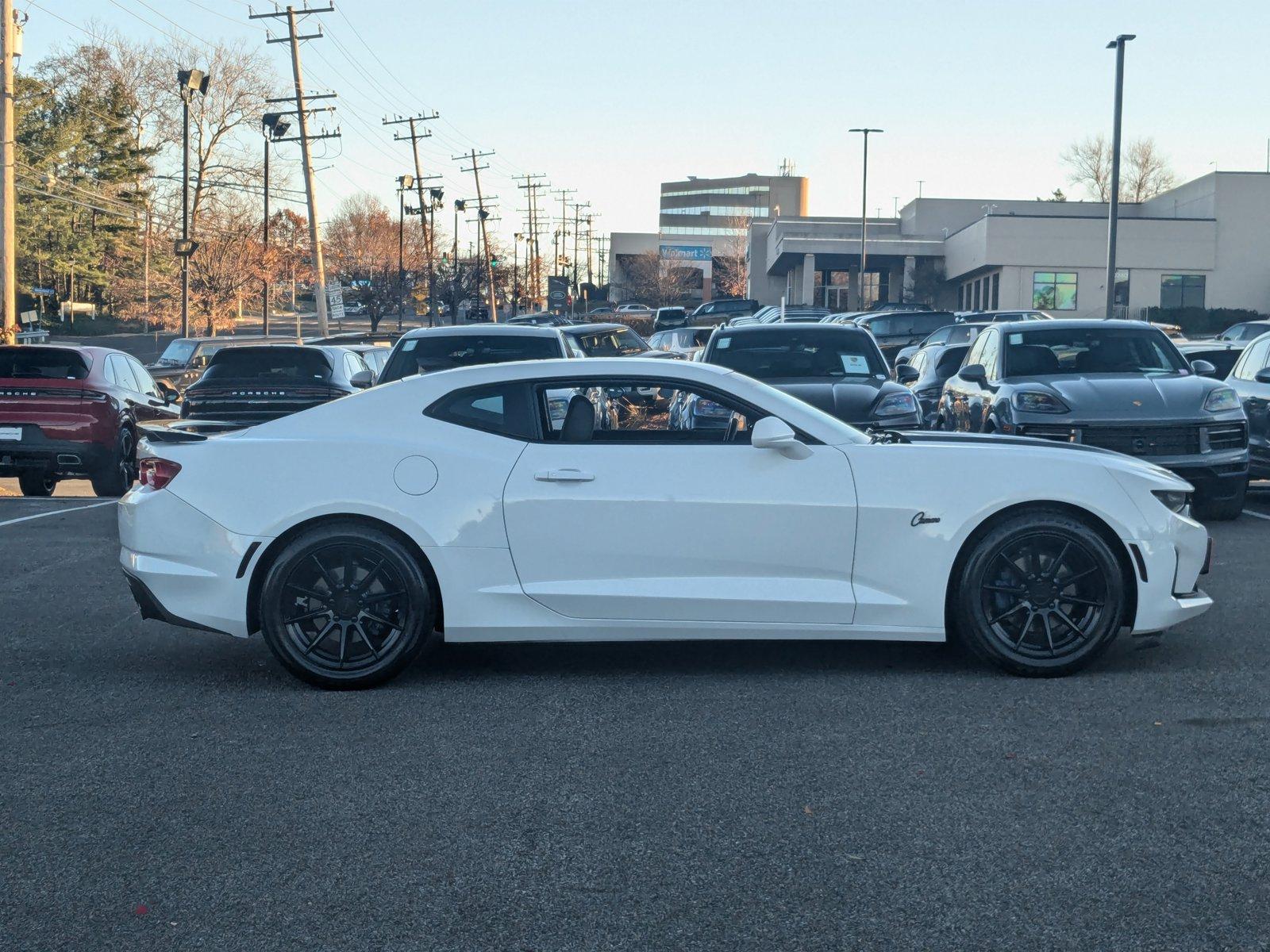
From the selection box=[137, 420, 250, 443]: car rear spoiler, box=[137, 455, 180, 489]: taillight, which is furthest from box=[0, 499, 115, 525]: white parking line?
box=[137, 455, 180, 489]: taillight

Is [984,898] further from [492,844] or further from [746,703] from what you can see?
[746,703]

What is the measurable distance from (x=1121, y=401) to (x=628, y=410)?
6.06m

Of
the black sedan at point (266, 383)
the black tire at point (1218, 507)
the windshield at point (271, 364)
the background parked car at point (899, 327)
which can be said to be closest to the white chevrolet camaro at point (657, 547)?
the black tire at point (1218, 507)

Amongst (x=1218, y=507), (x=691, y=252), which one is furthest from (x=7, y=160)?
(x=691, y=252)

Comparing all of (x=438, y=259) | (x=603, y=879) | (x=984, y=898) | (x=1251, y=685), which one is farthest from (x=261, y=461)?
(x=438, y=259)

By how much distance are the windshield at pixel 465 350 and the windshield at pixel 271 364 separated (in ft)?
6.03

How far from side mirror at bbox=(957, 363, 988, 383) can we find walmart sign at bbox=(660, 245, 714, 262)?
12109 cm

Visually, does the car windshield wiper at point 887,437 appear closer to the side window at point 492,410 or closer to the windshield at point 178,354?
the side window at point 492,410

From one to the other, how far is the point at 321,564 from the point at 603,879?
8.53ft

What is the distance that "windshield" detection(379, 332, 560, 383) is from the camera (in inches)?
530

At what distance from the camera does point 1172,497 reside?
20.7ft

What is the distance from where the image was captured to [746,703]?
19.1 feet

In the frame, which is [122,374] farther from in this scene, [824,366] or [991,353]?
[991,353]

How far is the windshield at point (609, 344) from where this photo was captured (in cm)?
1972
